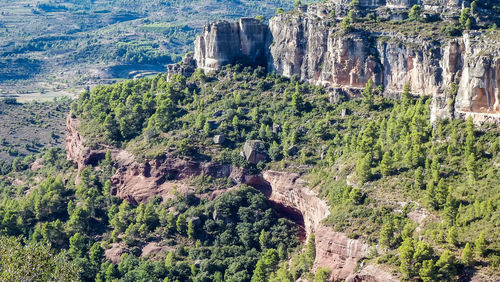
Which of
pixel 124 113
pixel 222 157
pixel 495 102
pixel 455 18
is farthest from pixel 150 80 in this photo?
pixel 495 102

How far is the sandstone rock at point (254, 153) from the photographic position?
10712 cm

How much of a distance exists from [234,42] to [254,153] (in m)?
28.4

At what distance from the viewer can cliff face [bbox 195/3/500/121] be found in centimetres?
8538

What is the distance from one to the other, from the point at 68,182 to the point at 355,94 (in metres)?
49.3

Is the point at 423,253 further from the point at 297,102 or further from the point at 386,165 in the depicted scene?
the point at 297,102

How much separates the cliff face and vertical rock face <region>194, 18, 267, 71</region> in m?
0.17

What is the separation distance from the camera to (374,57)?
109125mm

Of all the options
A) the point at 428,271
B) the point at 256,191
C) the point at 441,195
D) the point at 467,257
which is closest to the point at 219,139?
the point at 256,191

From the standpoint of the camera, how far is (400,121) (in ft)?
314

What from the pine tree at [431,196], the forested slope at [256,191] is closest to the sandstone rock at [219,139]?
the forested slope at [256,191]

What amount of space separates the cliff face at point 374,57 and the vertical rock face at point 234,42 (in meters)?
0.17

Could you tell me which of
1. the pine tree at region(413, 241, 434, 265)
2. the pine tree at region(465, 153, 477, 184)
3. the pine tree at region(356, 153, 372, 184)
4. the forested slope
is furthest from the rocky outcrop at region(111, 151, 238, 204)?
the pine tree at region(413, 241, 434, 265)

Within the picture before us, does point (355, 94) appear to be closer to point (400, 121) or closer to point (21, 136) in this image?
point (400, 121)

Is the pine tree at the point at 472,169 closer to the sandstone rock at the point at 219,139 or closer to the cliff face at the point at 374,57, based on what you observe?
the cliff face at the point at 374,57
